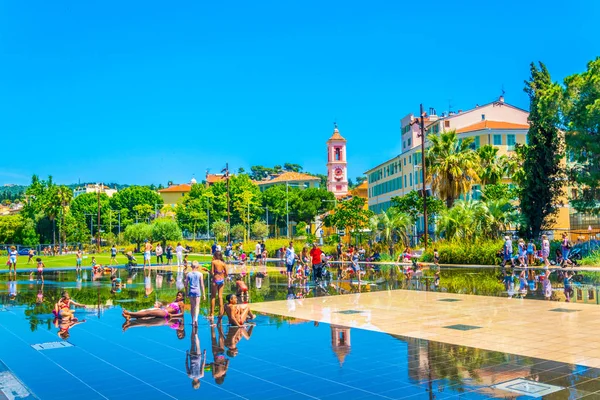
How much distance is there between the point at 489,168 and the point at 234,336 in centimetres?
4360

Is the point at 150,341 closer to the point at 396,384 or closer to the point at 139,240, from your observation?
the point at 396,384

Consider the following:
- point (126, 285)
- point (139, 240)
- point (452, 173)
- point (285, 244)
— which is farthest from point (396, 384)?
point (139, 240)

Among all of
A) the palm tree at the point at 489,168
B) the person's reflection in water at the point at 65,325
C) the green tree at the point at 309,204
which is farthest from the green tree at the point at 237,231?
the person's reflection in water at the point at 65,325

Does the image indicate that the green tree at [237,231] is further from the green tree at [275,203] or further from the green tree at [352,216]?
the green tree at [352,216]

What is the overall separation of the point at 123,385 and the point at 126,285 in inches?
741

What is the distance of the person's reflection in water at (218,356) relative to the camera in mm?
8844

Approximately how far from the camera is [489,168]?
169 feet

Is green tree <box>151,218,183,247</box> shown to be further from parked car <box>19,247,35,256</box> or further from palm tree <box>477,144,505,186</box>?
palm tree <box>477,144,505,186</box>

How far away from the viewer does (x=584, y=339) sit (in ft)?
36.4

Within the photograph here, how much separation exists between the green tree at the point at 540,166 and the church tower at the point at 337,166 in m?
83.3

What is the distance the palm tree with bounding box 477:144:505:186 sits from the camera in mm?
51372

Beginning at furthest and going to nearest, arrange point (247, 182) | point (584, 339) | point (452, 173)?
point (247, 182), point (452, 173), point (584, 339)

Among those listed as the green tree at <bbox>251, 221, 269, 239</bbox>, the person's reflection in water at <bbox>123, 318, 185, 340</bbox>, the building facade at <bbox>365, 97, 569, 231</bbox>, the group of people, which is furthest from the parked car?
the person's reflection in water at <bbox>123, 318, 185, 340</bbox>

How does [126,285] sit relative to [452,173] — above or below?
below
